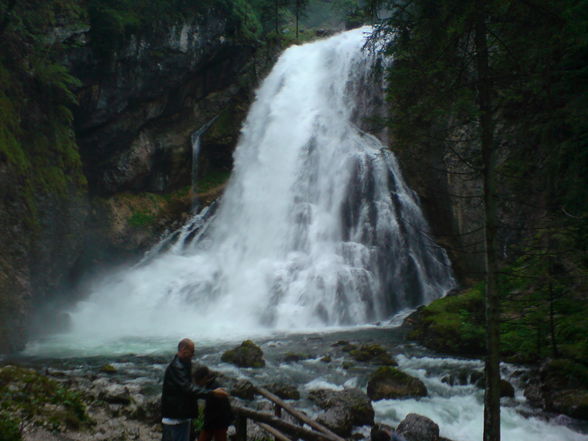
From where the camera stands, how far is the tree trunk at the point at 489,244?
17.8 ft

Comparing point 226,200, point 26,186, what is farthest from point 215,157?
point 26,186

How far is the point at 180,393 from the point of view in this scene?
15.2 ft

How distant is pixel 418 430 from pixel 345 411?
51.8 inches

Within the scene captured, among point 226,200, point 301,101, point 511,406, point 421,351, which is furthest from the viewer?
point 301,101

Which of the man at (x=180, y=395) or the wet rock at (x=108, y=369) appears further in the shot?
the wet rock at (x=108, y=369)

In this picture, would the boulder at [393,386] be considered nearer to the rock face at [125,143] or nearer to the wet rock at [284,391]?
the wet rock at [284,391]

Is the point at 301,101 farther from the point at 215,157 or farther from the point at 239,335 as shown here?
the point at 239,335

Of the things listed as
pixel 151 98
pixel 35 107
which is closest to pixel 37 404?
pixel 35 107

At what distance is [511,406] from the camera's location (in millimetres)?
8578

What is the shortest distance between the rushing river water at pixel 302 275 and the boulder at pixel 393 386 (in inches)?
9.6

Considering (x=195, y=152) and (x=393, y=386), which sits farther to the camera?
(x=195, y=152)

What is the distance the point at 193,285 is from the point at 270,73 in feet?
52.2

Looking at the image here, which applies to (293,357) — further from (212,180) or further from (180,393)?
(212,180)

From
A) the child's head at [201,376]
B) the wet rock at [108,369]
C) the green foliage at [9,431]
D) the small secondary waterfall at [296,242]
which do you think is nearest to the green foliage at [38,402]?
the green foliage at [9,431]
